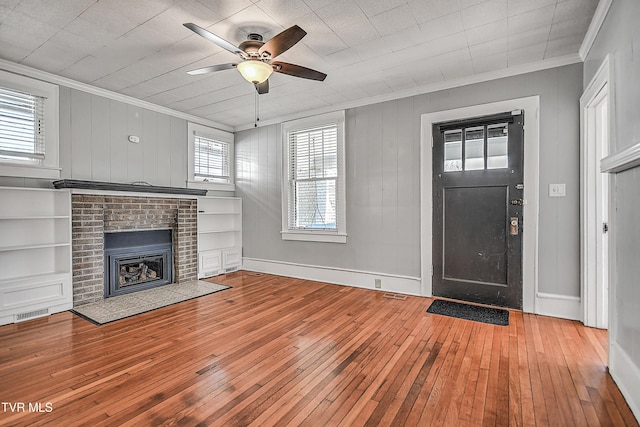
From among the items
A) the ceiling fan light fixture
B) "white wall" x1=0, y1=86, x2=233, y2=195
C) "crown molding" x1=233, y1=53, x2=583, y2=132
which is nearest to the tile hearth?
"white wall" x1=0, y1=86, x2=233, y2=195

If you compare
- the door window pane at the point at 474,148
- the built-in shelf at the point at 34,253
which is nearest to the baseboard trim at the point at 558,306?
the door window pane at the point at 474,148

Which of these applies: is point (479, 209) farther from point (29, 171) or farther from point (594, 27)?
point (29, 171)

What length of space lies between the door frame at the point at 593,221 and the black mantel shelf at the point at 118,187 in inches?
190

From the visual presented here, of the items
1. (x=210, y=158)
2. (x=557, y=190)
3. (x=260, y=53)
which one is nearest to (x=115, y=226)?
(x=210, y=158)

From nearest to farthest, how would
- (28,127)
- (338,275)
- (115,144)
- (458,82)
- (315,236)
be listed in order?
(28,127) < (458,82) < (115,144) < (338,275) < (315,236)

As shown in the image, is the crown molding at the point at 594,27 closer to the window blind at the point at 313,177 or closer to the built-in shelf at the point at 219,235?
the window blind at the point at 313,177

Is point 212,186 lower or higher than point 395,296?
higher

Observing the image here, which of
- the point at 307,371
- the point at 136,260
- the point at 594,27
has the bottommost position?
the point at 307,371

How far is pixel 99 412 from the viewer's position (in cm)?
177

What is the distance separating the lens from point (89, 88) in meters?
3.93

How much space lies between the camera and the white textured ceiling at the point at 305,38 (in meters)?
2.39

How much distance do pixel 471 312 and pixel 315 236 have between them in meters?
2.38

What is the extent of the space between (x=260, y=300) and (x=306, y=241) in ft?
4.51

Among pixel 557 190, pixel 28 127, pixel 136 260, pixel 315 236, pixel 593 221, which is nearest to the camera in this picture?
pixel 593 221
